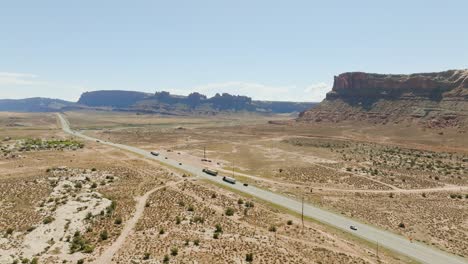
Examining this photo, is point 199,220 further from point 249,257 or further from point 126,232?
point 249,257

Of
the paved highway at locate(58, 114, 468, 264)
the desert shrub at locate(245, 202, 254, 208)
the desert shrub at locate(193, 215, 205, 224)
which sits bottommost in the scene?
the paved highway at locate(58, 114, 468, 264)

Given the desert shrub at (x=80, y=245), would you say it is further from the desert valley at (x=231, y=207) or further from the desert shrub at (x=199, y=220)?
the desert shrub at (x=199, y=220)

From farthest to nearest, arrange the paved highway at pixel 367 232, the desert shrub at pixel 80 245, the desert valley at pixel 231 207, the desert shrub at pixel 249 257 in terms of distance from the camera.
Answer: the paved highway at pixel 367 232 → the desert valley at pixel 231 207 → the desert shrub at pixel 80 245 → the desert shrub at pixel 249 257

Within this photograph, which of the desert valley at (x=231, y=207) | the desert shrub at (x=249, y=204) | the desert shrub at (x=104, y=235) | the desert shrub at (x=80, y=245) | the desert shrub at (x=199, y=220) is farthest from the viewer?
the desert shrub at (x=249, y=204)

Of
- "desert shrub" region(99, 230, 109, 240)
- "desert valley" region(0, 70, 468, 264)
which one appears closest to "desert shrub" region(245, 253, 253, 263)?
"desert valley" region(0, 70, 468, 264)

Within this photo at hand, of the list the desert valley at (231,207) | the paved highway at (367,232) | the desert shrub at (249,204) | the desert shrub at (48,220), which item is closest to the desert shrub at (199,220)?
the desert valley at (231,207)

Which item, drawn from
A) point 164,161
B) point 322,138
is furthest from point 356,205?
point 322,138

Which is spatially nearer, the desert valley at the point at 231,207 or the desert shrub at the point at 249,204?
the desert valley at the point at 231,207

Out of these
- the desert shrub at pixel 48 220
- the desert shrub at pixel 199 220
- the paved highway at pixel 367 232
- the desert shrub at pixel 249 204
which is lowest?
the paved highway at pixel 367 232

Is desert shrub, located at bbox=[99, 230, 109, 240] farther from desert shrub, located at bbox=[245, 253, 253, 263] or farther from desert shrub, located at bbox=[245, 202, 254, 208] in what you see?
desert shrub, located at bbox=[245, 202, 254, 208]

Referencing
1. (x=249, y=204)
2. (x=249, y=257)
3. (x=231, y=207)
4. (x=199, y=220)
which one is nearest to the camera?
(x=249, y=257)

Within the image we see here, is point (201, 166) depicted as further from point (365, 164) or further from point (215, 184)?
point (365, 164)

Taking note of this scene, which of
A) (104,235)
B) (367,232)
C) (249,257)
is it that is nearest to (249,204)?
(367,232)
